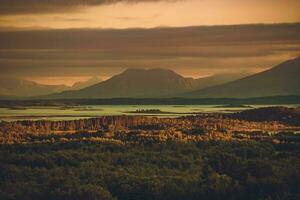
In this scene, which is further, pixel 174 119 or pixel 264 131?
pixel 174 119

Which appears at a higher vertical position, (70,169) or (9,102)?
(9,102)

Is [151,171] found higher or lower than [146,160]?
lower

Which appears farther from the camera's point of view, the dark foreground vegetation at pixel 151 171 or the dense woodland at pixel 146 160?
the dense woodland at pixel 146 160

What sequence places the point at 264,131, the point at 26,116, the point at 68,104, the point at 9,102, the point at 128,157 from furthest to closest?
the point at 68,104 → the point at 9,102 → the point at 26,116 → the point at 264,131 → the point at 128,157

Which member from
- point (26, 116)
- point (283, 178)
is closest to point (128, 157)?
point (283, 178)

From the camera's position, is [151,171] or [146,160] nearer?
[151,171]

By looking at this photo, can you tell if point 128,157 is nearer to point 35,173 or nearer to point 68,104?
point 35,173

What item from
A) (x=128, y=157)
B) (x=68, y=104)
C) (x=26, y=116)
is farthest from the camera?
(x=68, y=104)

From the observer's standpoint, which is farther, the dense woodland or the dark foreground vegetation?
the dense woodland
